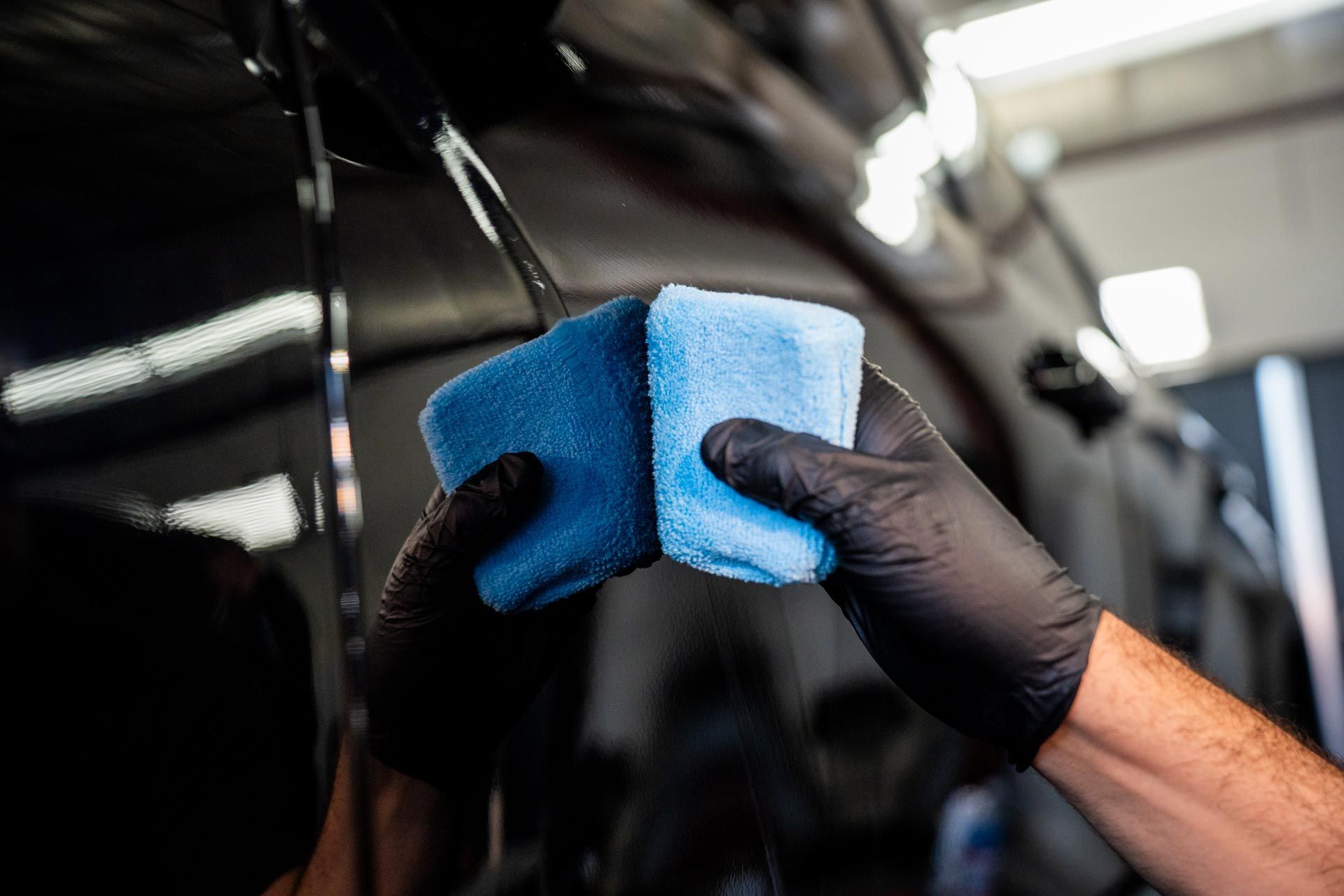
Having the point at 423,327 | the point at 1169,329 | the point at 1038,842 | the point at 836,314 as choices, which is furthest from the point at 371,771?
the point at 1169,329

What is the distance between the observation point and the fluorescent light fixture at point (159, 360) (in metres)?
0.39

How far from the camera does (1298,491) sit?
19.4 ft

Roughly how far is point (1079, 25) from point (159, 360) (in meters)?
3.53

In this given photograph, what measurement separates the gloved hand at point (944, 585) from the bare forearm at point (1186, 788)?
0.14 feet

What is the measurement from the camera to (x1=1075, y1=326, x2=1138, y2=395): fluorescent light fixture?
1491 mm

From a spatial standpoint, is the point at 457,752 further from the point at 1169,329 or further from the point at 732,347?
the point at 1169,329

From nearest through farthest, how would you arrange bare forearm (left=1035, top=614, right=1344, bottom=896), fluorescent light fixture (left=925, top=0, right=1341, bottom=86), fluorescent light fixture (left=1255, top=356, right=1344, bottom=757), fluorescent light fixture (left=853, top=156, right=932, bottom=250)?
bare forearm (left=1035, top=614, right=1344, bottom=896) < fluorescent light fixture (left=853, top=156, right=932, bottom=250) < fluorescent light fixture (left=925, top=0, right=1341, bottom=86) < fluorescent light fixture (left=1255, top=356, right=1344, bottom=757)

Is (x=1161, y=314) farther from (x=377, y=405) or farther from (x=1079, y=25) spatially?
(x=377, y=405)

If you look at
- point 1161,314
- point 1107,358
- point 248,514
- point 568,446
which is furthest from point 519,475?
point 1161,314

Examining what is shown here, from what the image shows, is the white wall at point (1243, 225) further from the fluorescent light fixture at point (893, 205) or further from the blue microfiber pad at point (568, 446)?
the blue microfiber pad at point (568, 446)

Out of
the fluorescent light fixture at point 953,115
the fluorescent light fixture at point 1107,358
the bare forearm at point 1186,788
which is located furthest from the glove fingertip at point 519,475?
the fluorescent light fixture at point 1107,358

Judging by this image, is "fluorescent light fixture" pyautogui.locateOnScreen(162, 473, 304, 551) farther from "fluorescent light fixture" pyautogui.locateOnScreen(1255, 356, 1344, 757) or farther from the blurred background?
"fluorescent light fixture" pyautogui.locateOnScreen(1255, 356, 1344, 757)

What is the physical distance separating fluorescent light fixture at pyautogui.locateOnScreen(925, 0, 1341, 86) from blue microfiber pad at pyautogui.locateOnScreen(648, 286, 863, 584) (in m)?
2.85

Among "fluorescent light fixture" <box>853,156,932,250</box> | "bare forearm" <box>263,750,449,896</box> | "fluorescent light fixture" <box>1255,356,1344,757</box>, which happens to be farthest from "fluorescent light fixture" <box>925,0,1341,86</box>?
"fluorescent light fixture" <box>1255,356,1344,757</box>
